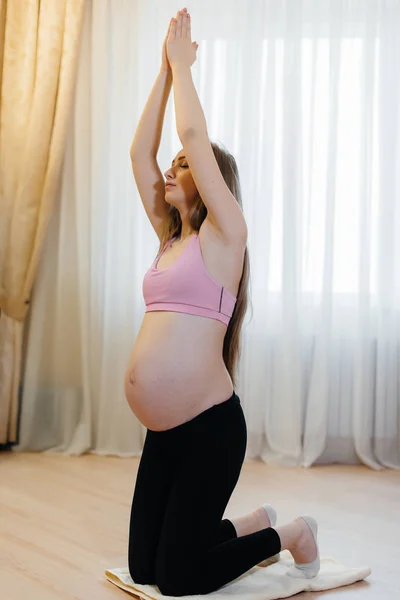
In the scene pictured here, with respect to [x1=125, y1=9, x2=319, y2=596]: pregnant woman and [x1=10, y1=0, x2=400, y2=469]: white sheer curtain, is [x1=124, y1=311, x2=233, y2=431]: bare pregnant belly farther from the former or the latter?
[x1=10, y1=0, x2=400, y2=469]: white sheer curtain

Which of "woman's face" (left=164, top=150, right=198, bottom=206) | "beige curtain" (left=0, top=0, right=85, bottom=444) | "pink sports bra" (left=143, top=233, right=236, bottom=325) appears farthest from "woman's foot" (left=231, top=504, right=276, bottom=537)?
"beige curtain" (left=0, top=0, right=85, bottom=444)

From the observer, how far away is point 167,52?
2.08 meters

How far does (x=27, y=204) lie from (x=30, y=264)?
29 cm

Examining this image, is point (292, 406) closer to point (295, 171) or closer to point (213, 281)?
point (295, 171)

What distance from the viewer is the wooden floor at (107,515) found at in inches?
83.0

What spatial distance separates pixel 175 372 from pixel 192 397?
0.08 metres

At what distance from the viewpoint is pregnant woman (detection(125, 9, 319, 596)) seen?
1.93 m

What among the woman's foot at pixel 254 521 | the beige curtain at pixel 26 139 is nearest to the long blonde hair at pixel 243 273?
the woman's foot at pixel 254 521

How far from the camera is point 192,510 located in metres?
1.91

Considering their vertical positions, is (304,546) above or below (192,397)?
below

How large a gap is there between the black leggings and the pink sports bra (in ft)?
0.79

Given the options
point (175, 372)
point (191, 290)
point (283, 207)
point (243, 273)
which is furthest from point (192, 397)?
point (283, 207)

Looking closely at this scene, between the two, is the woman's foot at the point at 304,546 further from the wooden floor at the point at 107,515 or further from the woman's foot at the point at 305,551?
the wooden floor at the point at 107,515

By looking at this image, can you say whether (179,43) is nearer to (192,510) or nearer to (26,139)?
(192,510)
